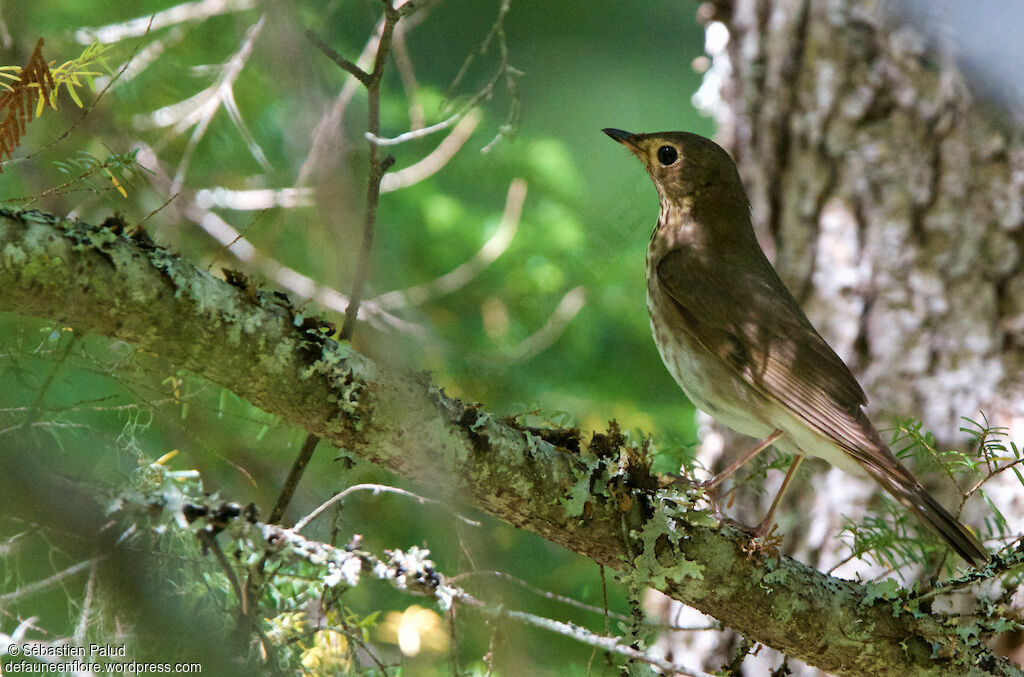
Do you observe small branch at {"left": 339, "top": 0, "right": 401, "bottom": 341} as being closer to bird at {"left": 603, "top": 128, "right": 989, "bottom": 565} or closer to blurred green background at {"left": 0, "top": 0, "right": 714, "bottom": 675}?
blurred green background at {"left": 0, "top": 0, "right": 714, "bottom": 675}

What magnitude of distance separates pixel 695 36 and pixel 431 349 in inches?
214

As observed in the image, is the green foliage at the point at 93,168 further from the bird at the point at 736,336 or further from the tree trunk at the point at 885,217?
the tree trunk at the point at 885,217

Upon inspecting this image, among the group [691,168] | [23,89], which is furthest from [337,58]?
[691,168]

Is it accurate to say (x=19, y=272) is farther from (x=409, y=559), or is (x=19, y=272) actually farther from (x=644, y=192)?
(x=644, y=192)

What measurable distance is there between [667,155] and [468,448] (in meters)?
1.76

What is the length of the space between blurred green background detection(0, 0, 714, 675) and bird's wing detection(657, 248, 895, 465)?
0.37 m

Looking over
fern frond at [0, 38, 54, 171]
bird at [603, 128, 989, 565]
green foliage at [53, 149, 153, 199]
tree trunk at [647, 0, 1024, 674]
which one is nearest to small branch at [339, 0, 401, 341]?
green foliage at [53, 149, 153, 199]

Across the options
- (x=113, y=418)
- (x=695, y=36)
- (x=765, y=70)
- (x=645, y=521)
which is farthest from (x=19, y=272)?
(x=695, y=36)

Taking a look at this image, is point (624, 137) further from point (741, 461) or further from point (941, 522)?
point (941, 522)

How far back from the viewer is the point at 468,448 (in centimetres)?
211

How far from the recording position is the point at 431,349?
3693 mm

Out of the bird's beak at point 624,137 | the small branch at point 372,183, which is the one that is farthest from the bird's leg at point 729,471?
the bird's beak at point 624,137

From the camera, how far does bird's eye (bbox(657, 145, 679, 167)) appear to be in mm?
3402

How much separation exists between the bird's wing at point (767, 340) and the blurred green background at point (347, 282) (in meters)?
0.37
